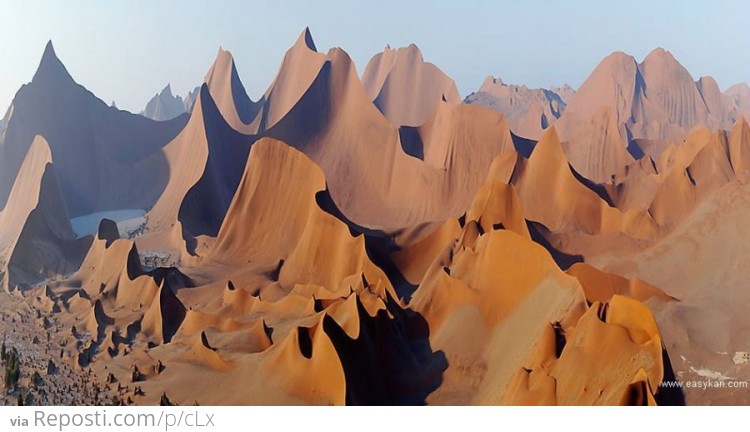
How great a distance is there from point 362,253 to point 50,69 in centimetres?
2473

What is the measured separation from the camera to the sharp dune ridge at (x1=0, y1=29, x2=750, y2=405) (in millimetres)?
10906

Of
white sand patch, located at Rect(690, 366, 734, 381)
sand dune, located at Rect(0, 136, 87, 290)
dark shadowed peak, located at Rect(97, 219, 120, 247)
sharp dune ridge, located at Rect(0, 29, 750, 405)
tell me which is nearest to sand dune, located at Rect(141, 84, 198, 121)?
sharp dune ridge, located at Rect(0, 29, 750, 405)

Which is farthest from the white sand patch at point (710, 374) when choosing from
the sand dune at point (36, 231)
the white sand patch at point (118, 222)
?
the white sand patch at point (118, 222)

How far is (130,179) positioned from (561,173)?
20296 millimetres

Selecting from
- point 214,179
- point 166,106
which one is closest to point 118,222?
point 214,179

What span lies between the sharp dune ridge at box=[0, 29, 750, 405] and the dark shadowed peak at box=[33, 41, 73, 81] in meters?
0.16

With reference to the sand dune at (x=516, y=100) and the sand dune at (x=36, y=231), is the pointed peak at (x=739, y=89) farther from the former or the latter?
the sand dune at (x=36, y=231)

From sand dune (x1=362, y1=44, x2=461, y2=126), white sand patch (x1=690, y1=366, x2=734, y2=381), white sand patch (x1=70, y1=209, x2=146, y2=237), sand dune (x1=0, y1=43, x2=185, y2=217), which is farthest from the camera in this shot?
sand dune (x1=362, y1=44, x2=461, y2=126)

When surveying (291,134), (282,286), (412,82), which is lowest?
(282,286)

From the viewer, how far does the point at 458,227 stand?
62.7 feet

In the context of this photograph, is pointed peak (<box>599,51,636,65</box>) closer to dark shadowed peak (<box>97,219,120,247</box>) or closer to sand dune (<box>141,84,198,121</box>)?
sand dune (<box>141,84,198,121</box>)

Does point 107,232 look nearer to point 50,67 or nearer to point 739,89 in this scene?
point 50,67

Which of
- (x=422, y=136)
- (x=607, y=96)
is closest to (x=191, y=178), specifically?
(x=422, y=136)
